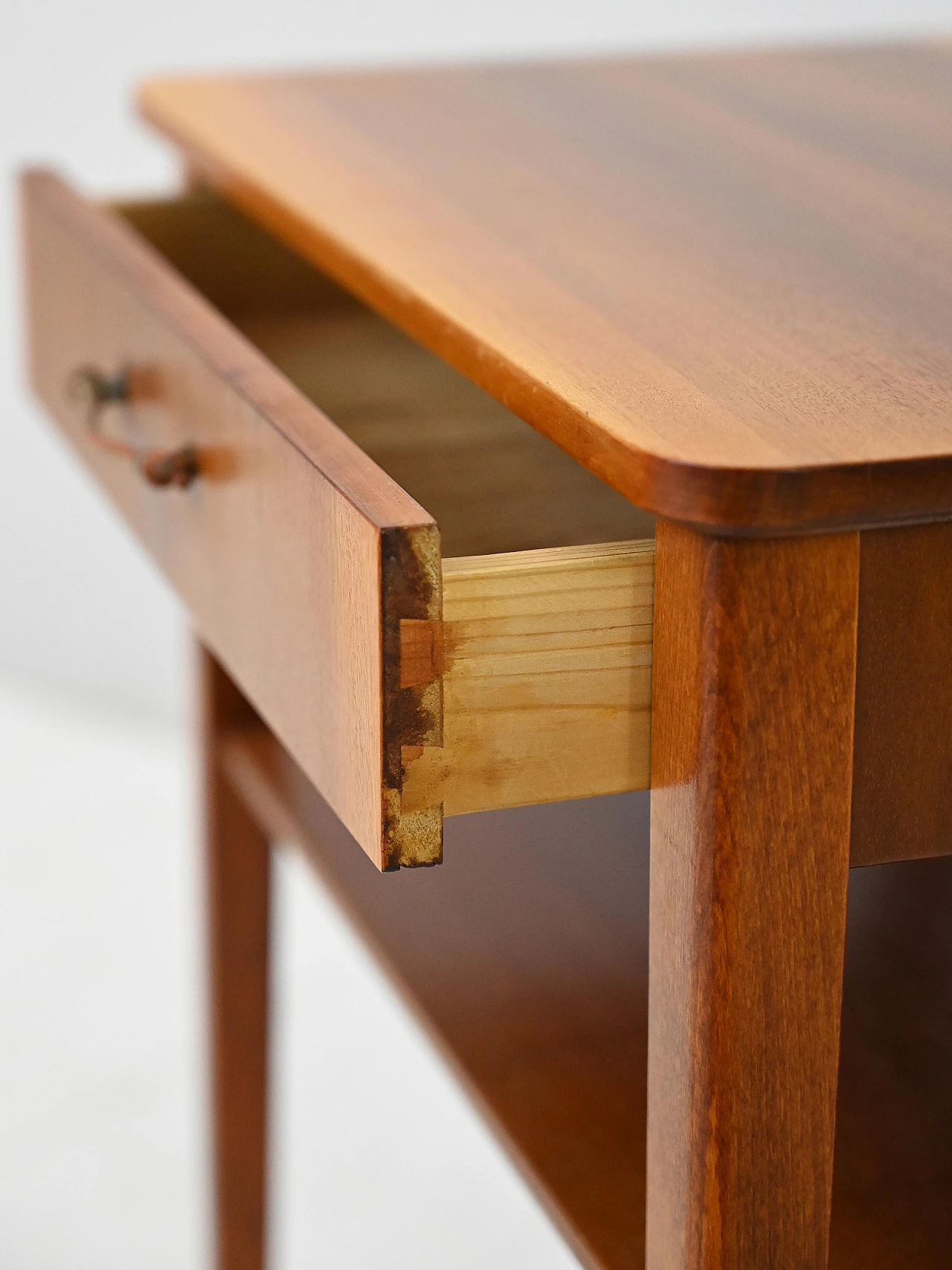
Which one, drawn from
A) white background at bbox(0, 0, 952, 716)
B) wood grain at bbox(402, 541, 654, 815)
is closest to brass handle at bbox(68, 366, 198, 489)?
wood grain at bbox(402, 541, 654, 815)

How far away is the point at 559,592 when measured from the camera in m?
0.40

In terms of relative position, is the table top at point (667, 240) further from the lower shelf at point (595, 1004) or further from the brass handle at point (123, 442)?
the lower shelf at point (595, 1004)

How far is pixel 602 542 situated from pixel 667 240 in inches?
5.3

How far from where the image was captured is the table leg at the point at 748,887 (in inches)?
15.0

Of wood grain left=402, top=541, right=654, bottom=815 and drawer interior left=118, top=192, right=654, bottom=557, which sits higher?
wood grain left=402, top=541, right=654, bottom=815

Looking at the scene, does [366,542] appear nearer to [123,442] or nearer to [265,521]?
[265,521]

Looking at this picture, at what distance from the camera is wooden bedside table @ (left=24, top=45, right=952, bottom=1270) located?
389 millimetres

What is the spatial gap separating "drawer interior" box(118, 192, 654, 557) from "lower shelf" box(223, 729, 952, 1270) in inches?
4.6

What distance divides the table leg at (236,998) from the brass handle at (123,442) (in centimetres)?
28

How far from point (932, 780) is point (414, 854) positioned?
0.13 meters

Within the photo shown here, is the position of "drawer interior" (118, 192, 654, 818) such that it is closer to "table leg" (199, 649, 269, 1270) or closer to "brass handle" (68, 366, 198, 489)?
"brass handle" (68, 366, 198, 489)

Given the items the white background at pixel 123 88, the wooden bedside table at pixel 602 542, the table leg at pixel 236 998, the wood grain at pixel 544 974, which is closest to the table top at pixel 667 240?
the wooden bedside table at pixel 602 542

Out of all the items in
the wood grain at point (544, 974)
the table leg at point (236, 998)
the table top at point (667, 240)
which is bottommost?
the table leg at point (236, 998)

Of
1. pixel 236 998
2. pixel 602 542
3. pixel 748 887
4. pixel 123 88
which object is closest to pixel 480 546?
pixel 602 542
